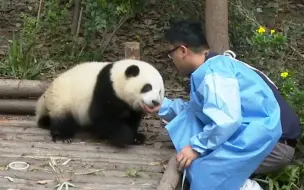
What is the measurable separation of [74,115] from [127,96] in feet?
1.67

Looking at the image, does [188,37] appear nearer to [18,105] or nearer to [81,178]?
[81,178]

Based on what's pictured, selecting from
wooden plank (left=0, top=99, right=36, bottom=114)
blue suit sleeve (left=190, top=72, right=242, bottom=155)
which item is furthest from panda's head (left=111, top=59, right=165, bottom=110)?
wooden plank (left=0, top=99, right=36, bottom=114)

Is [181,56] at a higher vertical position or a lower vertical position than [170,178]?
higher

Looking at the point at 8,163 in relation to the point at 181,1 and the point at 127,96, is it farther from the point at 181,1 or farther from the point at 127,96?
the point at 181,1

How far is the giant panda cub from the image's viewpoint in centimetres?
433

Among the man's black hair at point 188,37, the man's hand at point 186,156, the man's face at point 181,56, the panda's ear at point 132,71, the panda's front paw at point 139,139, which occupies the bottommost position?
the panda's front paw at point 139,139

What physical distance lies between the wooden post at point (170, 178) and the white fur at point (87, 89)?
2.10ft

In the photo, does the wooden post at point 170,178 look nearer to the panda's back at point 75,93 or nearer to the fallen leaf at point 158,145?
the fallen leaf at point 158,145

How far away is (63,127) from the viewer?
4535 millimetres

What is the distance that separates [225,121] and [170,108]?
88 centimetres

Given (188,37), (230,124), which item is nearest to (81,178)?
(230,124)

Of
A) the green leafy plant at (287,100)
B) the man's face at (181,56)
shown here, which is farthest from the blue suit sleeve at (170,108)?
the green leafy plant at (287,100)

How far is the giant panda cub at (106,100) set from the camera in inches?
170

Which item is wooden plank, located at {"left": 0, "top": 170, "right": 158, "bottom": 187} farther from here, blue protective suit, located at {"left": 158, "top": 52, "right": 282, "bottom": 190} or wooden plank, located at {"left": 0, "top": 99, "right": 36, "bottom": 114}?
wooden plank, located at {"left": 0, "top": 99, "right": 36, "bottom": 114}
